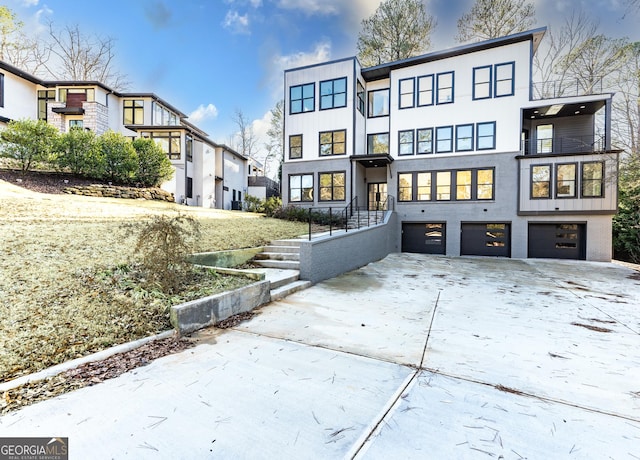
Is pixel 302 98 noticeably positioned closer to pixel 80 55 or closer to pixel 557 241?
pixel 557 241

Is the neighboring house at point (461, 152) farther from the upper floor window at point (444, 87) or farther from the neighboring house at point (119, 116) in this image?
the neighboring house at point (119, 116)

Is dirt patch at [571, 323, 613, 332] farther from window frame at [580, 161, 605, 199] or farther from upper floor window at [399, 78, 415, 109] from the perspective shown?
upper floor window at [399, 78, 415, 109]

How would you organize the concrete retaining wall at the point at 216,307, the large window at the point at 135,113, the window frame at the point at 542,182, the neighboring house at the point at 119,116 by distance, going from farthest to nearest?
the large window at the point at 135,113, the neighboring house at the point at 119,116, the window frame at the point at 542,182, the concrete retaining wall at the point at 216,307

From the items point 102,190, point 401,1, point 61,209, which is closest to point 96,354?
point 61,209

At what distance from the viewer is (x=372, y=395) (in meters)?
2.45

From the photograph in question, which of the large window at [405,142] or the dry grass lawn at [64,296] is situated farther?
the large window at [405,142]

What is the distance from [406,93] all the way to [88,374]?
1756 cm

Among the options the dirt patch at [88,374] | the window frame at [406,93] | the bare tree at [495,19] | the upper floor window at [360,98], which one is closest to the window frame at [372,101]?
the upper floor window at [360,98]

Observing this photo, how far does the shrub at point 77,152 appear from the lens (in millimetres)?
14469

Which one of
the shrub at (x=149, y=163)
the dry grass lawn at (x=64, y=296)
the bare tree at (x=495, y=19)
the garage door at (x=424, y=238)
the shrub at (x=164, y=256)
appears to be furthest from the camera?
the bare tree at (x=495, y=19)

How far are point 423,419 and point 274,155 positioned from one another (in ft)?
113

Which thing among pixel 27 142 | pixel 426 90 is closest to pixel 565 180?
pixel 426 90

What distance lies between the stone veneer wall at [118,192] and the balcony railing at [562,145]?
19.7 meters

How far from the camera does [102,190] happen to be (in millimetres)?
14578
